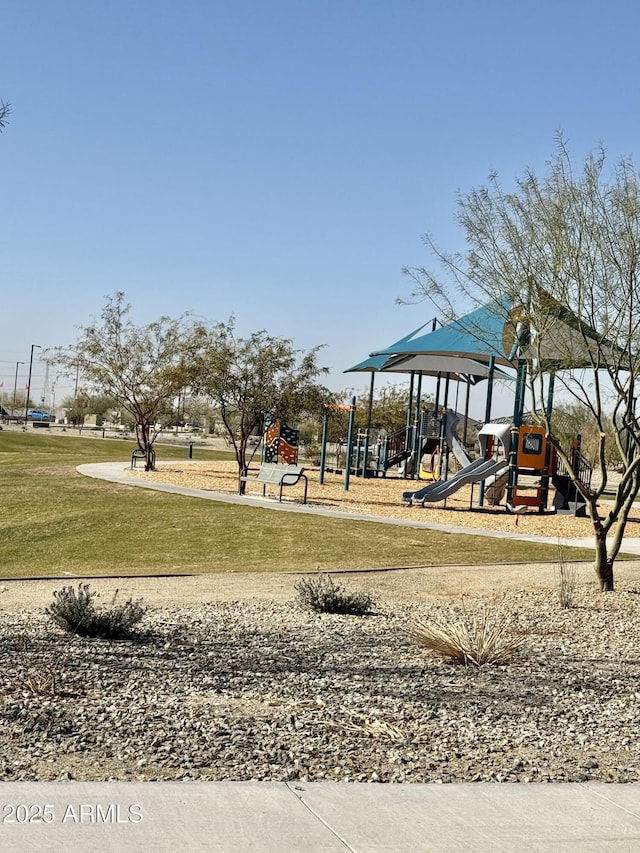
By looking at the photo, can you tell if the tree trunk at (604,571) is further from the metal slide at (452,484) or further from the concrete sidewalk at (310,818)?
the metal slide at (452,484)

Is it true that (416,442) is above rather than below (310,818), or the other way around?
above

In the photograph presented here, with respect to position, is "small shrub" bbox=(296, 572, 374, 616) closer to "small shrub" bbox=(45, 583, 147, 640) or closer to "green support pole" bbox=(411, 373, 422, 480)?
"small shrub" bbox=(45, 583, 147, 640)

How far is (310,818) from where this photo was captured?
4.25 m

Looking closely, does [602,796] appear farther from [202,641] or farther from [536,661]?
[202,641]

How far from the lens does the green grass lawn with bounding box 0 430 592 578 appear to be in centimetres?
1602

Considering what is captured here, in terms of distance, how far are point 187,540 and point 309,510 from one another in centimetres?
481

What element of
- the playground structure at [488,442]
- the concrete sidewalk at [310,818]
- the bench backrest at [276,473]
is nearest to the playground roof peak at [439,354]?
the playground structure at [488,442]

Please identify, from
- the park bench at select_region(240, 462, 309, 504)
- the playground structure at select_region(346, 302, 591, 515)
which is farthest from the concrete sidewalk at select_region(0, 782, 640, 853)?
the park bench at select_region(240, 462, 309, 504)

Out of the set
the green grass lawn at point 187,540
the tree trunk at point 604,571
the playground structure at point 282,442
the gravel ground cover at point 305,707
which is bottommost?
the green grass lawn at point 187,540

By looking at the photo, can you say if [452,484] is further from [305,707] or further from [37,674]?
[37,674]

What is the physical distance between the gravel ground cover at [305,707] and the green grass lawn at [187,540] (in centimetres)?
629

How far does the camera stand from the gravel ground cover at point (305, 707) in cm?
514

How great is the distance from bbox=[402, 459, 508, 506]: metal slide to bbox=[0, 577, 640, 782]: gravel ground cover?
1585 centimetres

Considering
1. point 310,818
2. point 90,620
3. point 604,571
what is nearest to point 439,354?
point 604,571
